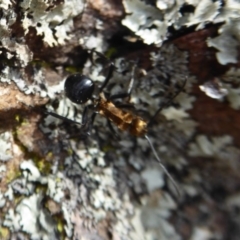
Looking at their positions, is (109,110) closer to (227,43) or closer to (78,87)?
(78,87)

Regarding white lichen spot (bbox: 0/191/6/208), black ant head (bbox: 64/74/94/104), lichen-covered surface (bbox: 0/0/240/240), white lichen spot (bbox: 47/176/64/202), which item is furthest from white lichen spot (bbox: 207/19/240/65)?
white lichen spot (bbox: 0/191/6/208)

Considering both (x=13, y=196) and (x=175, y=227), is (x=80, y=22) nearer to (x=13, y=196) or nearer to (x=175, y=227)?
(x=13, y=196)

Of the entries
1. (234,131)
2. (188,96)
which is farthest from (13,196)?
(234,131)

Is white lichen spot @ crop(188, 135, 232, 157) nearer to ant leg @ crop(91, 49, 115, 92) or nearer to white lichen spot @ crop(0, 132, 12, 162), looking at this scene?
ant leg @ crop(91, 49, 115, 92)

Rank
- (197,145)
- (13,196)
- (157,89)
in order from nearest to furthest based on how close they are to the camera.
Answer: (13,196)
(157,89)
(197,145)

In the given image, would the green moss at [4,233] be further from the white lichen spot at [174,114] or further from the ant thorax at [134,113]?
the white lichen spot at [174,114]

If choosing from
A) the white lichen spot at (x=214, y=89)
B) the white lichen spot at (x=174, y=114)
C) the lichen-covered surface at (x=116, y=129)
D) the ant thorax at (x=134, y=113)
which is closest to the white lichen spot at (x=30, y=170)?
the lichen-covered surface at (x=116, y=129)

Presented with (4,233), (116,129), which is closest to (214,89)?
(116,129)

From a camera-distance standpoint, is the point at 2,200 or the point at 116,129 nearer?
the point at 2,200
